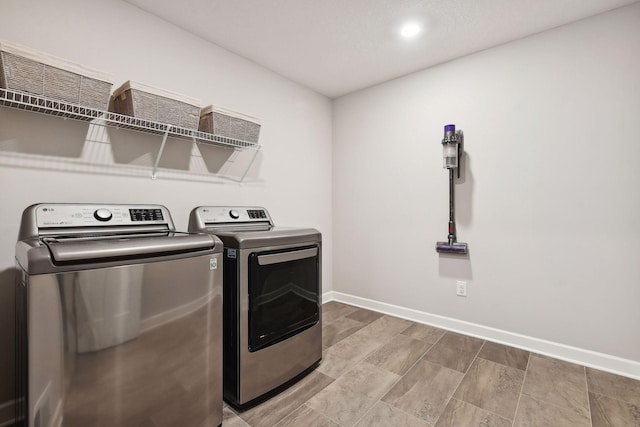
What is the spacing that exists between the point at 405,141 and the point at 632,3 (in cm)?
165

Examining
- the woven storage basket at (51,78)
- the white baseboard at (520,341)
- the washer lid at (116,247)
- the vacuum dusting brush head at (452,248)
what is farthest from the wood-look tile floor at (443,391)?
the woven storage basket at (51,78)

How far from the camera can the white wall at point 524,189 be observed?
1.95 metres

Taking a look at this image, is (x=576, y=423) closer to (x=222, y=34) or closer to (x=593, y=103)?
(x=593, y=103)

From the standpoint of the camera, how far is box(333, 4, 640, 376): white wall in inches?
76.9

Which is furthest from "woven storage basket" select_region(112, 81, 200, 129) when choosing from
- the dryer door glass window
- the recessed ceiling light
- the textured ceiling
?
the recessed ceiling light

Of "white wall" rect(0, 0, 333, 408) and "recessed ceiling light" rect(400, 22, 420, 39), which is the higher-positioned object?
"recessed ceiling light" rect(400, 22, 420, 39)

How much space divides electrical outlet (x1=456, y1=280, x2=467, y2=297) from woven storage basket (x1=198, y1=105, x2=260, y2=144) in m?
2.08

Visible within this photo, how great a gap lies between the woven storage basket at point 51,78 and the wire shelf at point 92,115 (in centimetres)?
3

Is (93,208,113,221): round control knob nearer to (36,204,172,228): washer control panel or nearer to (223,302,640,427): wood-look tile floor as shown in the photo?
(36,204,172,228): washer control panel

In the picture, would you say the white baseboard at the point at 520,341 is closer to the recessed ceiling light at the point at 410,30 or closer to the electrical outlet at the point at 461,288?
the electrical outlet at the point at 461,288

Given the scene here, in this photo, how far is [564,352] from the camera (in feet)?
6.95

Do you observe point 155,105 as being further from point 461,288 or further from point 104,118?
point 461,288

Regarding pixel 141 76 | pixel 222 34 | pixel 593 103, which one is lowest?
pixel 593 103

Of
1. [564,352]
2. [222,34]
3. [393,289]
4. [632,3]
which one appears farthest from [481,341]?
[222,34]
